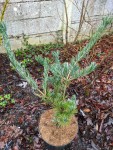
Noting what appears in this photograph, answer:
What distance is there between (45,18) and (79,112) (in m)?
1.94

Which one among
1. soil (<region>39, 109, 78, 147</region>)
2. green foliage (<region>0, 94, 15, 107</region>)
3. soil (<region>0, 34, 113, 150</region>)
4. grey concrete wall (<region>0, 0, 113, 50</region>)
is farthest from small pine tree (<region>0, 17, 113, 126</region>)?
grey concrete wall (<region>0, 0, 113, 50</region>)

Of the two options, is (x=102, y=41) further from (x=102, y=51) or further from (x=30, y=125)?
(x=30, y=125)

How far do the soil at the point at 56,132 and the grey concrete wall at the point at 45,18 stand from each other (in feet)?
6.76

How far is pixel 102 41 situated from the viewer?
15.0ft

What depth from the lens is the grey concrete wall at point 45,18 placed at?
380 cm

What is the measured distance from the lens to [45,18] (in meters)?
4.03

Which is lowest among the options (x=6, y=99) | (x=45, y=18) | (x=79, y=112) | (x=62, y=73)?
(x=79, y=112)

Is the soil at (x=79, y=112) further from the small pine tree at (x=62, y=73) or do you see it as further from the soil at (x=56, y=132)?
the small pine tree at (x=62, y=73)

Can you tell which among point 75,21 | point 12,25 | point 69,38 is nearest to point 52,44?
point 69,38

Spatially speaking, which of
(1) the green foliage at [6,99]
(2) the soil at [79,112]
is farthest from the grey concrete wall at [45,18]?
(1) the green foliage at [6,99]

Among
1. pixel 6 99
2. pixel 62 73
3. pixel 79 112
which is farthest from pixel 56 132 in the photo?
pixel 6 99

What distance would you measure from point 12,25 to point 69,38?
1227mm

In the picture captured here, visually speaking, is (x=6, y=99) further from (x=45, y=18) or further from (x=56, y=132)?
(x=45, y=18)

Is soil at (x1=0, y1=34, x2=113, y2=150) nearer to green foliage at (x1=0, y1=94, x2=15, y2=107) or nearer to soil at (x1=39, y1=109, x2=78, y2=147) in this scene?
green foliage at (x1=0, y1=94, x2=15, y2=107)
